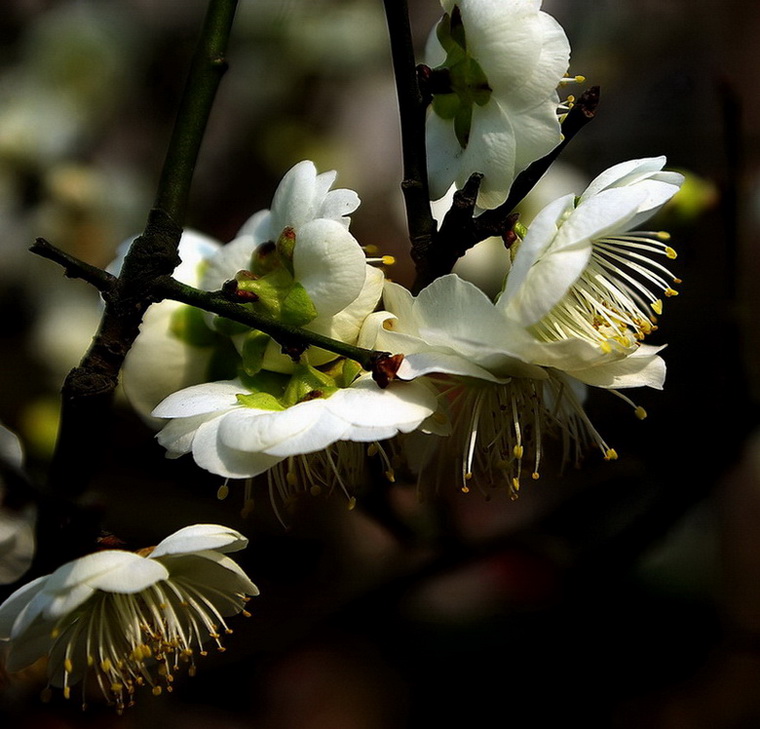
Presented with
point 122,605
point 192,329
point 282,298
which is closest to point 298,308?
point 282,298

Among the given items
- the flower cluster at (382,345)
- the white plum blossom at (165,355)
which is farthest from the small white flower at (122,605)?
the white plum blossom at (165,355)

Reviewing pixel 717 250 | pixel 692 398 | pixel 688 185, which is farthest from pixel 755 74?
pixel 688 185

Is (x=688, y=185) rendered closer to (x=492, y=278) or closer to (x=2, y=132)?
(x=492, y=278)

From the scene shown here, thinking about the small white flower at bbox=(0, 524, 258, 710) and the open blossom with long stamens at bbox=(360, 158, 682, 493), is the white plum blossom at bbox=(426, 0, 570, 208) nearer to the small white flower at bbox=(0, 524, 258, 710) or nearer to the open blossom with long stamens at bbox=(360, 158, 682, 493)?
the open blossom with long stamens at bbox=(360, 158, 682, 493)

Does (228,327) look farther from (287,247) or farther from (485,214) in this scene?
(485,214)

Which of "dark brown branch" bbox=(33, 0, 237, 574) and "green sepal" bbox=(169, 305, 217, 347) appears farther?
"green sepal" bbox=(169, 305, 217, 347)

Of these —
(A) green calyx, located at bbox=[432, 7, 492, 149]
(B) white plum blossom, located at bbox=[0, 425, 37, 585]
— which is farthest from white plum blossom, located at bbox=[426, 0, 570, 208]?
(B) white plum blossom, located at bbox=[0, 425, 37, 585]
